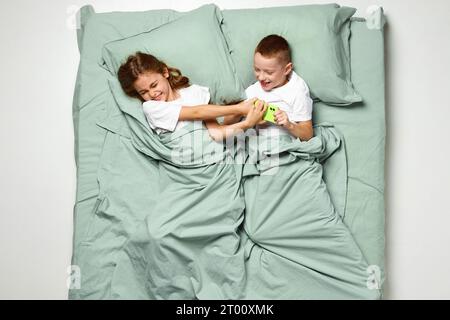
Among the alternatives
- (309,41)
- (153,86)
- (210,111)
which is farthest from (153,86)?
(309,41)

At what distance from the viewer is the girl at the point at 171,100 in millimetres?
1930

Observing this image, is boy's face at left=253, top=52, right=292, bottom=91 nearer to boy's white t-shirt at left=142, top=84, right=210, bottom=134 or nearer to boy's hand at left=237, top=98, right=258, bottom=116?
boy's hand at left=237, top=98, right=258, bottom=116

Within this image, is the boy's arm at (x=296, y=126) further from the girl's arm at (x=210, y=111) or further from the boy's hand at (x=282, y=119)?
the girl's arm at (x=210, y=111)

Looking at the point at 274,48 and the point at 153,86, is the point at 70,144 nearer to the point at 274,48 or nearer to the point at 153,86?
the point at 153,86

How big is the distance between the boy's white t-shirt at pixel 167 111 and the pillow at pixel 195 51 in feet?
0.25

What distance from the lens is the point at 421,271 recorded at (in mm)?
2080

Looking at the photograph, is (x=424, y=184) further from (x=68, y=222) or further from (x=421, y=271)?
(x=68, y=222)

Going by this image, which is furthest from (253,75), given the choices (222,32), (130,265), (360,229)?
(130,265)

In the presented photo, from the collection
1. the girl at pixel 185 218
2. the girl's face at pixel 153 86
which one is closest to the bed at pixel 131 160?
the girl at pixel 185 218

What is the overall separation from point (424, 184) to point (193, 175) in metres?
0.85

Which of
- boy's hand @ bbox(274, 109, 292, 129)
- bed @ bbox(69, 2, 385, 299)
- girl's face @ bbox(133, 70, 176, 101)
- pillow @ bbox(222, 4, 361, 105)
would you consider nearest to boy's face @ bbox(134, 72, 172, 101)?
girl's face @ bbox(133, 70, 176, 101)

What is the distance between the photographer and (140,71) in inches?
77.3
